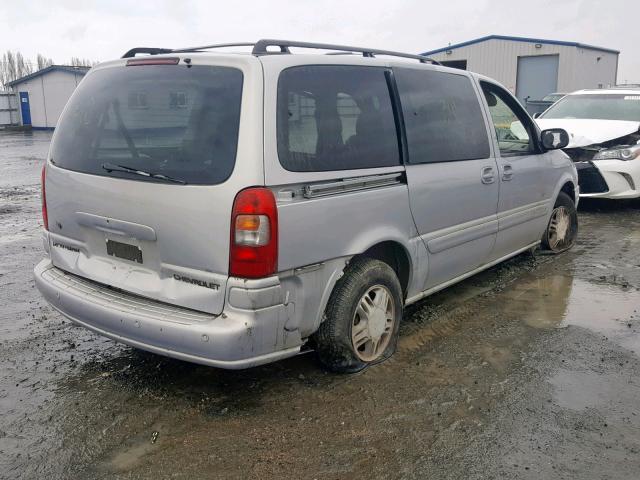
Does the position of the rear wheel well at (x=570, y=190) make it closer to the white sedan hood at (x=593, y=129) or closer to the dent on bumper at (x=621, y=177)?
the dent on bumper at (x=621, y=177)

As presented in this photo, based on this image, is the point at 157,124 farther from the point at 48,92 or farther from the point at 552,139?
the point at 48,92

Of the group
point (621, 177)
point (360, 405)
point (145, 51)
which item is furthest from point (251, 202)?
point (621, 177)

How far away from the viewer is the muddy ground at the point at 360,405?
288cm

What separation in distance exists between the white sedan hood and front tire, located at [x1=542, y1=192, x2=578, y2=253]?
2.82 metres

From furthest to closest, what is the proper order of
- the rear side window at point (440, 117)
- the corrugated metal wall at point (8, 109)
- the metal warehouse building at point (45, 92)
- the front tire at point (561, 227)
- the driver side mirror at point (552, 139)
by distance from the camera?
the corrugated metal wall at point (8, 109)
the metal warehouse building at point (45, 92)
the front tire at point (561, 227)
the driver side mirror at point (552, 139)
the rear side window at point (440, 117)

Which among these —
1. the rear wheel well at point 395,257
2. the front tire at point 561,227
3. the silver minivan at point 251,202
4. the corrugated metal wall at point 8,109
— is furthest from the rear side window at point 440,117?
the corrugated metal wall at point 8,109

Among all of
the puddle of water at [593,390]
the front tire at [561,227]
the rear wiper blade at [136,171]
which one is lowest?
the puddle of water at [593,390]

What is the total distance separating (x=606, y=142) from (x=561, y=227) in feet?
10.5

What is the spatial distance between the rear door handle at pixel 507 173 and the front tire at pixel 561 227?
1356mm

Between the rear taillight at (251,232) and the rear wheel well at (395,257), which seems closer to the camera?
the rear taillight at (251,232)

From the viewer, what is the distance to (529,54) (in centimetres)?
3228

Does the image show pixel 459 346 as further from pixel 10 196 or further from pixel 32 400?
pixel 10 196

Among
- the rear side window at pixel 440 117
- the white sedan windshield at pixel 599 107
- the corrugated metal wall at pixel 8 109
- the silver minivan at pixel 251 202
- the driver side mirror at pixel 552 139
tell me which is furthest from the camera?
the corrugated metal wall at pixel 8 109

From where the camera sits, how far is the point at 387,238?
372 centimetres
